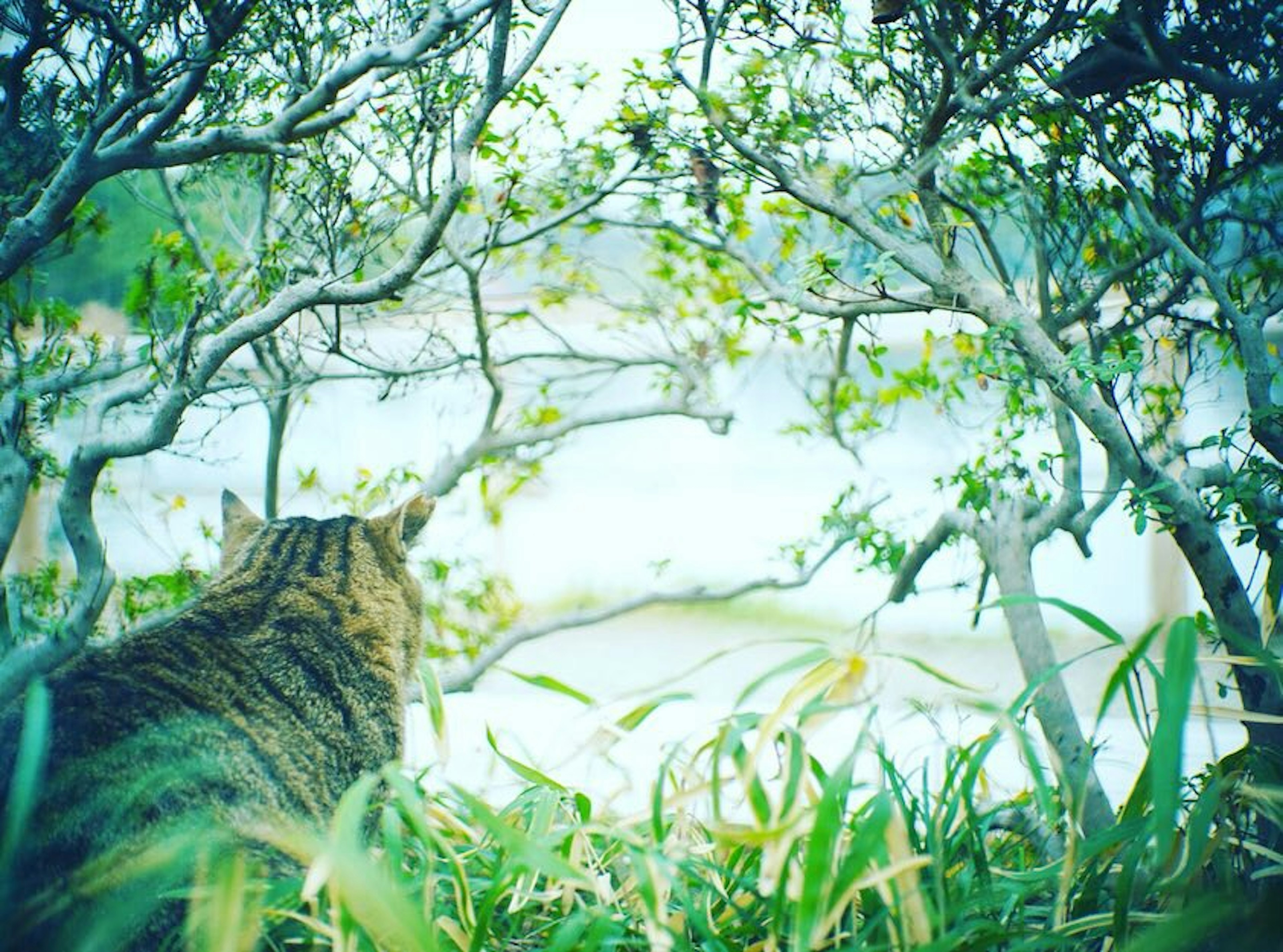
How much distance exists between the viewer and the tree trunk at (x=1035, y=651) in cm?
191

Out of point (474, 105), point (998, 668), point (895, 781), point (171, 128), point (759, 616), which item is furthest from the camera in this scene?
point (759, 616)

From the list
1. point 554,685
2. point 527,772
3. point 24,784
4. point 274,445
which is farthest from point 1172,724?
point 274,445

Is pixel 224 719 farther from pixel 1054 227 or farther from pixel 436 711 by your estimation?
pixel 1054 227

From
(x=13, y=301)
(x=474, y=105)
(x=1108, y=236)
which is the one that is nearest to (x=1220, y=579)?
(x=1108, y=236)

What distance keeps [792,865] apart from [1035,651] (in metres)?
0.85

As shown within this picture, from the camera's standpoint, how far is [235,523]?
2424 millimetres

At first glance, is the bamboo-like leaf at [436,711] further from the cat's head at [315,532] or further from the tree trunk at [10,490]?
the tree trunk at [10,490]

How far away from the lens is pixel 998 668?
315 cm

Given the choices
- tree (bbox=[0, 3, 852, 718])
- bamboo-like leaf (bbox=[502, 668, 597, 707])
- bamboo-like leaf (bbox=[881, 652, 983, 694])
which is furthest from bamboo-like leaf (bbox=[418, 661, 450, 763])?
bamboo-like leaf (bbox=[881, 652, 983, 694])

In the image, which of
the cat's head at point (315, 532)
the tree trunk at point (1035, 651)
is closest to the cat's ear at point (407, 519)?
the cat's head at point (315, 532)

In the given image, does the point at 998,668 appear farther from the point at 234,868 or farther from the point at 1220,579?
the point at 234,868

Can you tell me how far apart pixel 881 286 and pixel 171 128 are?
1.56 m

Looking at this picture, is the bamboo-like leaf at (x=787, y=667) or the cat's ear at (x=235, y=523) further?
the cat's ear at (x=235, y=523)

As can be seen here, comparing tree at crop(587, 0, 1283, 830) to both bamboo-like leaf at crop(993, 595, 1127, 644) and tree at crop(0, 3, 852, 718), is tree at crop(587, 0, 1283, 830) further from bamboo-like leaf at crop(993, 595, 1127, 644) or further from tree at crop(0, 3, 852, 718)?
tree at crop(0, 3, 852, 718)
